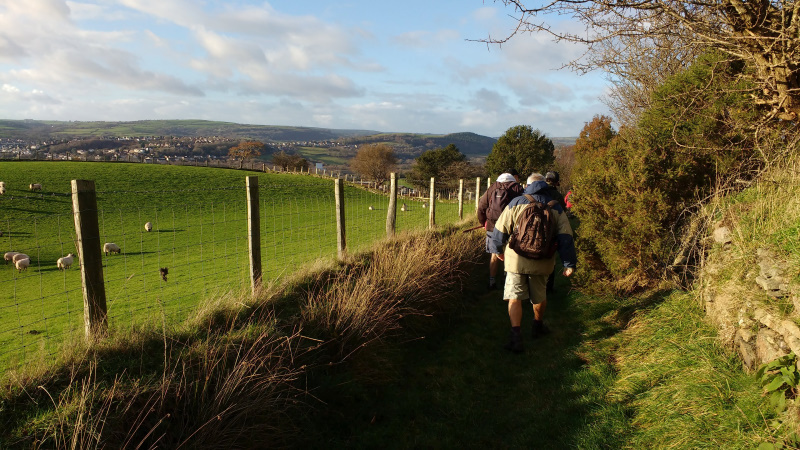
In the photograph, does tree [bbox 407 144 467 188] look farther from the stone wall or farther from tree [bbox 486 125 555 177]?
the stone wall

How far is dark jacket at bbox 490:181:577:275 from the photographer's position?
5254mm

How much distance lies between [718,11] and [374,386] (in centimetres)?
603

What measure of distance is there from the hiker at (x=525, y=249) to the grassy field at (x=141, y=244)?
10.9ft

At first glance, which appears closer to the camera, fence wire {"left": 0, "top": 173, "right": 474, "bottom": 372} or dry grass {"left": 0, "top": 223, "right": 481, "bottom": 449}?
dry grass {"left": 0, "top": 223, "right": 481, "bottom": 449}

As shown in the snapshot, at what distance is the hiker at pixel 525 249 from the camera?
5.24 metres

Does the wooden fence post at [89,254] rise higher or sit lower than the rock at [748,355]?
higher

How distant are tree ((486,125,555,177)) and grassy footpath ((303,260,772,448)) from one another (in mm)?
31900

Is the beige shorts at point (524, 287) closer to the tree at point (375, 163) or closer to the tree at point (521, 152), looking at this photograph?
the tree at point (521, 152)

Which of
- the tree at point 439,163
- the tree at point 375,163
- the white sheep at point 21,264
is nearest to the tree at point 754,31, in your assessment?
the white sheep at point 21,264

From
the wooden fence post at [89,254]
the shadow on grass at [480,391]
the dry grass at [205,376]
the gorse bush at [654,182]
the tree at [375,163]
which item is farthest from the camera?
the tree at [375,163]

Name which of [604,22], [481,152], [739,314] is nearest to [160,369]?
[739,314]

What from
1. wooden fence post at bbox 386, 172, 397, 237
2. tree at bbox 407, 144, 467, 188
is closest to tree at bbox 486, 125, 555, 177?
tree at bbox 407, 144, 467, 188

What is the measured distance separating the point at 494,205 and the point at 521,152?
1244 inches

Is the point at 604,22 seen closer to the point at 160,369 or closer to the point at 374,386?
the point at 374,386
